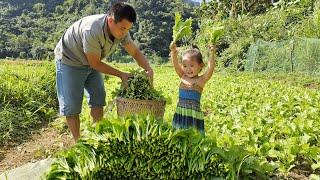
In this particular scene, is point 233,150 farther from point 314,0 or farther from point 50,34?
point 50,34

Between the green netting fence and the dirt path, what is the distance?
10.4 m

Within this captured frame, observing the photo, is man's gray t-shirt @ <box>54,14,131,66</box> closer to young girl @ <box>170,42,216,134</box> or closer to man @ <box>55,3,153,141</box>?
Result: man @ <box>55,3,153,141</box>

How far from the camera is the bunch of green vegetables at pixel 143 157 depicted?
3.49 m

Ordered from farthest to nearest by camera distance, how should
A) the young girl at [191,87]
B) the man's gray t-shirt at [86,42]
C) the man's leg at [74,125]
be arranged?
the man's leg at [74,125], the man's gray t-shirt at [86,42], the young girl at [191,87]

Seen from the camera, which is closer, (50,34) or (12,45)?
(12,45)

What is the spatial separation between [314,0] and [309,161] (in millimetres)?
19744

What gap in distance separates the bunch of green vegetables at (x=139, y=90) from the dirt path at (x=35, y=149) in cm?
231

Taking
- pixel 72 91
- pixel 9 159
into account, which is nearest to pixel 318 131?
pixel 72 91

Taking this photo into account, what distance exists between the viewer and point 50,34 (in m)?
54.1

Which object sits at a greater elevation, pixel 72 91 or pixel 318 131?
pixel 72 91

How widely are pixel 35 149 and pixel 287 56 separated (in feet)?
40.4

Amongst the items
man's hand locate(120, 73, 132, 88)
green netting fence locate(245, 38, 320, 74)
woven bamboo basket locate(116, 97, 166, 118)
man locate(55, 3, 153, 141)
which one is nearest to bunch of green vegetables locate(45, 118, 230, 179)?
woven bamboo basket locate(116, 97, 166, 118)

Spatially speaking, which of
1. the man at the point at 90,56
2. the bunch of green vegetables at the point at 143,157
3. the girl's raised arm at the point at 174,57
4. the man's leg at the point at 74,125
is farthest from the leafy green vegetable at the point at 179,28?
the man's leg at the point at 74,125

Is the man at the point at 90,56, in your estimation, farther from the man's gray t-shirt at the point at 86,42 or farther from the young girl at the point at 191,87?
the young girl at the point at 191,87
